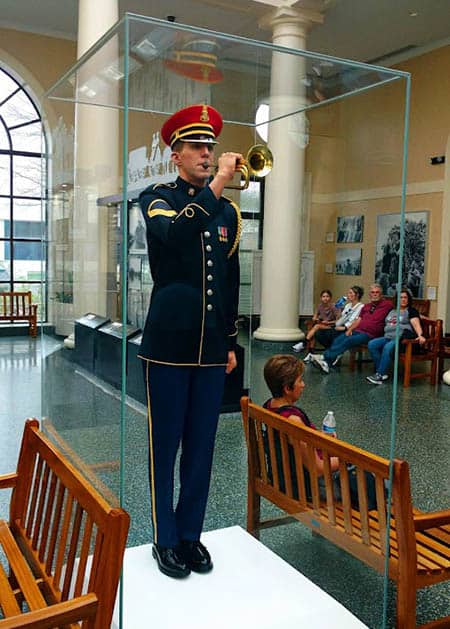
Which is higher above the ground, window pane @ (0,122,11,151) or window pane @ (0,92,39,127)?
window pane @ (0,92,39,127)

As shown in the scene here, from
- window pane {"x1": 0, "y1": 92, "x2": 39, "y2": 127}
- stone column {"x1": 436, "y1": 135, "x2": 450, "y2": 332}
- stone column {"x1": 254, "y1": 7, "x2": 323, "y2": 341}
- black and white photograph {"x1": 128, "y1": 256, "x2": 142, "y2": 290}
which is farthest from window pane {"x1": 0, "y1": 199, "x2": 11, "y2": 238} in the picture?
black and white photograph {"x1": 128, "y1": 256, "x2": 142, "y2": 290}

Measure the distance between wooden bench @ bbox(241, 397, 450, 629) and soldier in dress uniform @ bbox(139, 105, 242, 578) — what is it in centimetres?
45

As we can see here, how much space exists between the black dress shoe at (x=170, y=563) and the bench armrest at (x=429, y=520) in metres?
0.83

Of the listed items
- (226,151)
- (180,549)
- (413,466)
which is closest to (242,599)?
(180,549)

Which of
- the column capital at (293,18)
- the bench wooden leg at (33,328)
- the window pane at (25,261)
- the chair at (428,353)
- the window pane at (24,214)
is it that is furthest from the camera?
the window pane at (25,261)

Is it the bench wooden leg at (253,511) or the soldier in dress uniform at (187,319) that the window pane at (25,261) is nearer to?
the bench wooden leg at (253,511)

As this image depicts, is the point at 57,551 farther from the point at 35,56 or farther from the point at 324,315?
the point at 35,56

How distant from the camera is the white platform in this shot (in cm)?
210

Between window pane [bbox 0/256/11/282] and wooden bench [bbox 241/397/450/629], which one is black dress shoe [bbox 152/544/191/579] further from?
window pane [bbox 0/256/11/282]

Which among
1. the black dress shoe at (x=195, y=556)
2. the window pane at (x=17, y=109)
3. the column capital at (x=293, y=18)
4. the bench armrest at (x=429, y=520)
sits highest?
the column capital at (x=293, y=18)

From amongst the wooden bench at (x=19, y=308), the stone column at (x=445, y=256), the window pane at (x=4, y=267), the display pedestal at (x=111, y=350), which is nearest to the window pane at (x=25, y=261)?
the window pane at (x=4, y=267)

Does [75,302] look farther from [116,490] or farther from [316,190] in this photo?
[316,190]

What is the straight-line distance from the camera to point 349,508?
2463mm

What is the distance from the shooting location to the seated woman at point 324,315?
2704 mm
